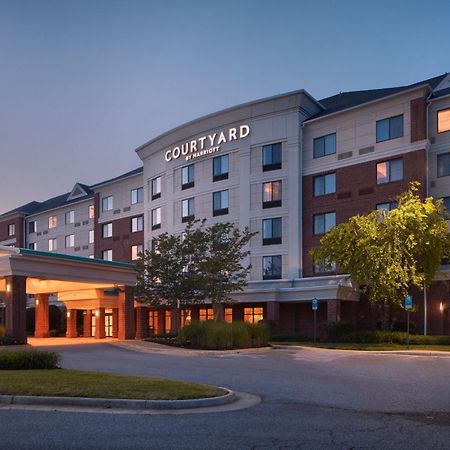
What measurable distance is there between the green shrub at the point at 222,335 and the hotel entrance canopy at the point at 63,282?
300 inches

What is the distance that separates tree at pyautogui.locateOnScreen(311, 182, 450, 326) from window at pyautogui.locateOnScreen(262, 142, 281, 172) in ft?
35.5

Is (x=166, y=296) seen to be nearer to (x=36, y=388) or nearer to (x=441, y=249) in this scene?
(x=441, y=249)

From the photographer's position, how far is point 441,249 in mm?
31016

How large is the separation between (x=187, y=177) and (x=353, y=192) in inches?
601

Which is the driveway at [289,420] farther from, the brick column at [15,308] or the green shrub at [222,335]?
the brick column at [15,308]

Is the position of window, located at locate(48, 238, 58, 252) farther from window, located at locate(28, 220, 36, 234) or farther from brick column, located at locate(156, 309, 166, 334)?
brick column, located at locate(156, 309, 166, 334)

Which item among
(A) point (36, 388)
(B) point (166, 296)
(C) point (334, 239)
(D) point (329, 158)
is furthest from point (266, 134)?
→ (A) point (36, 388)

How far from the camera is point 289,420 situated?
30.7 ft

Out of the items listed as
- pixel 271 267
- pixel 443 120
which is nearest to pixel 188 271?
pixel 271 267

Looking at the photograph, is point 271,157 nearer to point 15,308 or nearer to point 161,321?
point 161,321

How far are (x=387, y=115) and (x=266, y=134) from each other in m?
9.19

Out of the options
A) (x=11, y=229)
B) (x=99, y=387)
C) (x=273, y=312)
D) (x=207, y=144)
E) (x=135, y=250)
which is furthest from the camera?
(x=11, y=229)

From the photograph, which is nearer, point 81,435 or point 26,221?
point 81,435

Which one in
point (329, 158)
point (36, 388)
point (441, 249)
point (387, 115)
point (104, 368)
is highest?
point (387, 115)
